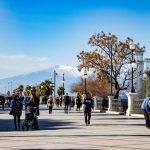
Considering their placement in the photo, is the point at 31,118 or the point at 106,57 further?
the point at 106,57

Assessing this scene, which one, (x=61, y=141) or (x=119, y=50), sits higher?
(x=119, y=50)

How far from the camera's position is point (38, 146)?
15125 millimetres

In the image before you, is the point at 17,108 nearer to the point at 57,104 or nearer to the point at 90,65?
the point at 90,65

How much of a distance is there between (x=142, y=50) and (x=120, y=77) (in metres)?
4.51

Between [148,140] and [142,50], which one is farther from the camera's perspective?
[142,50]

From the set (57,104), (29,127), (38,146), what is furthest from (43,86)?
(38,146)

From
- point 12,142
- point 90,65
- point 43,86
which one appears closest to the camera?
point 12,142

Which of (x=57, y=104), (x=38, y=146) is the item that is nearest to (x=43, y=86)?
(x=57, y=104)

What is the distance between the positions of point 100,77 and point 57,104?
921 centimetres

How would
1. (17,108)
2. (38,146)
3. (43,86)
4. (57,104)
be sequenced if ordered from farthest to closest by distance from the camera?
(43,86)
(57,104)
(17,108)
(38,146)

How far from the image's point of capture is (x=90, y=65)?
64.0 meters

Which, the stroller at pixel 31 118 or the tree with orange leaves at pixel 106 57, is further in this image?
the tree with orange leaves at pixel 106 57

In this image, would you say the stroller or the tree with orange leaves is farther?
the tree with orange leaves

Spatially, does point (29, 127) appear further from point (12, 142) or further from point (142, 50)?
point (142, 50)
